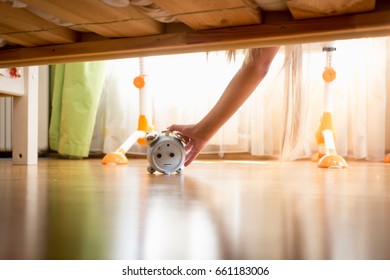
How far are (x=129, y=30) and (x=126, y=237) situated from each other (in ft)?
2.12

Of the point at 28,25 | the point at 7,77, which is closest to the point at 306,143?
the point at 7,77

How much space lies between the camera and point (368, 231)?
52 cm

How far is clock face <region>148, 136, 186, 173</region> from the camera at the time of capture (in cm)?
134

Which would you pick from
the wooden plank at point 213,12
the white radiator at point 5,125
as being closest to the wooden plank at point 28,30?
the wooden plank at point 213,12

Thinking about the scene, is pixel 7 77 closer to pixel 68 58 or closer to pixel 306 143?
pixel 68 58

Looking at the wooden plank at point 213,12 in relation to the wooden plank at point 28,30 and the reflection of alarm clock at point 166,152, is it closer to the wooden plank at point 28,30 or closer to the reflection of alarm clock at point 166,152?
the wooden plank at point 28,30

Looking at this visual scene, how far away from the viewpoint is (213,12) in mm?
898

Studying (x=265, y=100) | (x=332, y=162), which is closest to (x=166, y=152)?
(x=332, y=162)

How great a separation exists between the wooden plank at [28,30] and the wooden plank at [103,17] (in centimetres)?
7

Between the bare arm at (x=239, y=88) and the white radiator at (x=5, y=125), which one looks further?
the white radiator at (x=5, y=125)

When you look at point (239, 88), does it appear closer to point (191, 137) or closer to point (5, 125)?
point (191, 137)

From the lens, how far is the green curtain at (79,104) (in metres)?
2.56

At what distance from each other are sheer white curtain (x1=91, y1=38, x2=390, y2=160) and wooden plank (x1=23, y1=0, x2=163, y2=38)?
1.18 meters

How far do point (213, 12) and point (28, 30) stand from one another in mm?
→ 428
